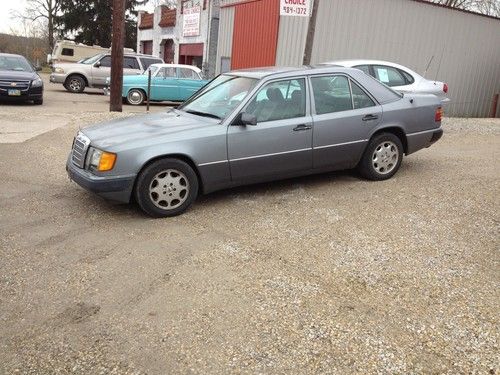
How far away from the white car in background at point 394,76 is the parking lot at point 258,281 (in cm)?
411

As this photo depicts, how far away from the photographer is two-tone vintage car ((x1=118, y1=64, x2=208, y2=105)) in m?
16.6

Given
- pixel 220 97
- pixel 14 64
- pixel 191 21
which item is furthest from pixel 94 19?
pixel 220 97

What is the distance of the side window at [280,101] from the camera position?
5.35 m

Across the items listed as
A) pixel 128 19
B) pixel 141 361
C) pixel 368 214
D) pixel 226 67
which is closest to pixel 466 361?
pixel 141 361

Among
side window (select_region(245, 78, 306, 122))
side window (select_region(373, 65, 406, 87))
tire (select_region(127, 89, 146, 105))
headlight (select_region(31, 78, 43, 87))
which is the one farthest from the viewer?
tire (select_region(127, 89, 146, 105))

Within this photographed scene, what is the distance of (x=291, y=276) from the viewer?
3750mm

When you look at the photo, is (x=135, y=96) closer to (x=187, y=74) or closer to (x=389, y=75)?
(x=187, y=74)

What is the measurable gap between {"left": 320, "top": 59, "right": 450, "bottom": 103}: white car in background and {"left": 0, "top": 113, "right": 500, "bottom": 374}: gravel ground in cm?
427

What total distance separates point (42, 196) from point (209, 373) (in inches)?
150

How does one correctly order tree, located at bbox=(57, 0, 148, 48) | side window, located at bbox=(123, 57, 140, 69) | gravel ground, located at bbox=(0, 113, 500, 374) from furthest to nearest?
tree, located at bbox=(57, 0, 148, 48)
side window, located at bbox=(123, 57, 140, 69)
gravel ground, located at bbox=(0, 113, 500, 374)

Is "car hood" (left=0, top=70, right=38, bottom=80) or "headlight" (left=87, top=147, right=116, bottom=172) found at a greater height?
"car hood" (left=0, top=70, right=38, bottom=80)

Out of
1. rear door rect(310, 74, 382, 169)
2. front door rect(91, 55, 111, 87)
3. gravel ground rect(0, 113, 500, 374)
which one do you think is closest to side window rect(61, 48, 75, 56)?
front door rect(91, 55, 111, 87)

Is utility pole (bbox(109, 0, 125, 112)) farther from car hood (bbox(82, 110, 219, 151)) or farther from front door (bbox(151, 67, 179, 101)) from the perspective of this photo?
car hood (bbox(82, 110, 219, 151))

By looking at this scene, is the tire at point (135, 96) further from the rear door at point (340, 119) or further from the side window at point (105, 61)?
the rear door at point (340, 119)
